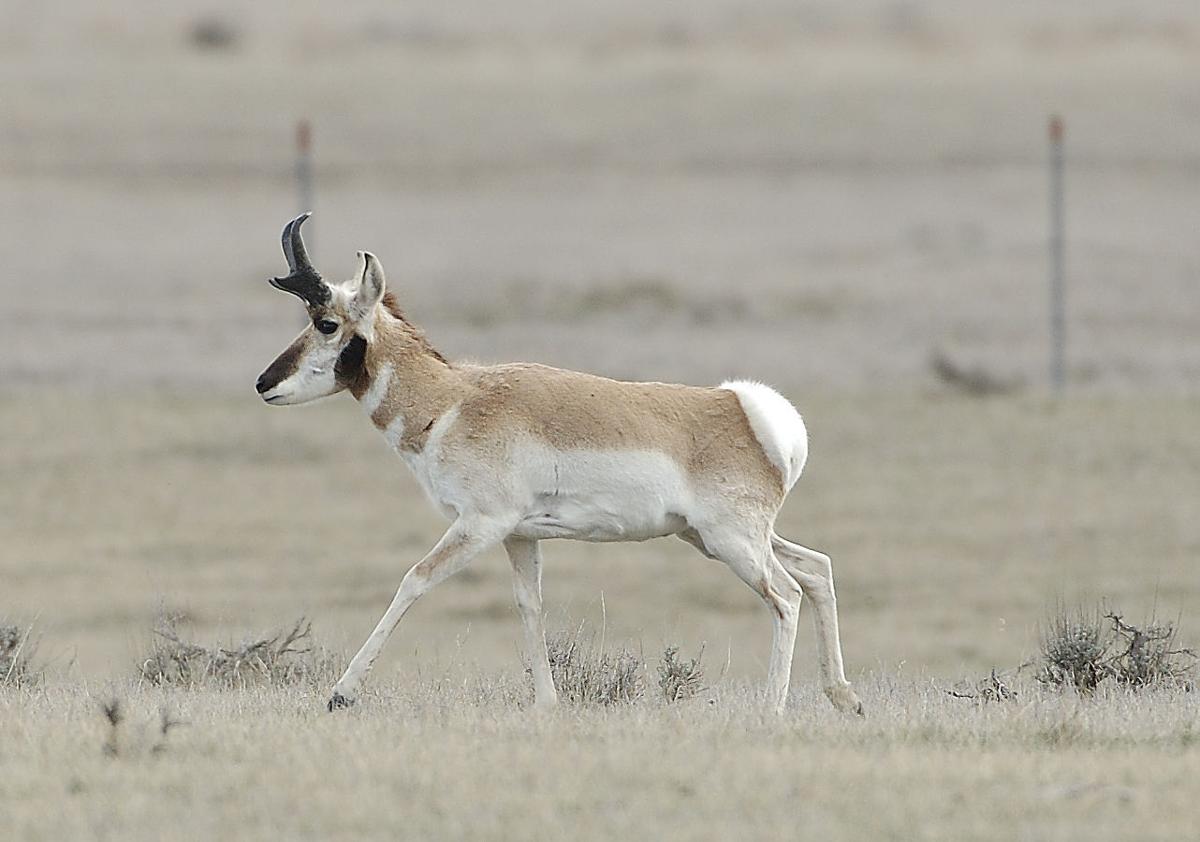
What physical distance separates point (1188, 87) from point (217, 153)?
2230cm

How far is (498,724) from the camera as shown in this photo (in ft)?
27.6

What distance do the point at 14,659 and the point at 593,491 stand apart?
10.7 ft

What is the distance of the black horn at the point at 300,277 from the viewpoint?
941cm

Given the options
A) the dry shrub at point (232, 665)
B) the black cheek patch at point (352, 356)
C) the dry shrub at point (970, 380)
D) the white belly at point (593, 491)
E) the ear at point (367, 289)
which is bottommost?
the dry shrub at point (232, 665)

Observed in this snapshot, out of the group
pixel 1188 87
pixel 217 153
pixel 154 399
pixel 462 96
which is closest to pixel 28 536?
pixel 154 399

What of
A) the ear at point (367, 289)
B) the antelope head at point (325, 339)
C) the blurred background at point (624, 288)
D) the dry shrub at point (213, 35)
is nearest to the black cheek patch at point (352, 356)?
the antelope head at point (325, 339)

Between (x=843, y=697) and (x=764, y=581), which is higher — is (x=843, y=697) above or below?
below

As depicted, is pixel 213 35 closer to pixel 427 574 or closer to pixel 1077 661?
pixel 1077 661

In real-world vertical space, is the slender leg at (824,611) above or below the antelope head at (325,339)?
below

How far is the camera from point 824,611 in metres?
9.55

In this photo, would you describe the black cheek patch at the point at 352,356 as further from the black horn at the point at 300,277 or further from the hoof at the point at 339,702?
the hoof at the point at 339,702

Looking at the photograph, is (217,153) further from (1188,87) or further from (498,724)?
(498,724)

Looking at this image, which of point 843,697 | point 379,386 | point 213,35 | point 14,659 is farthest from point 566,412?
point 213,35

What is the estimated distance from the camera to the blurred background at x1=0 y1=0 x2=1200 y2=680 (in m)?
17.4
